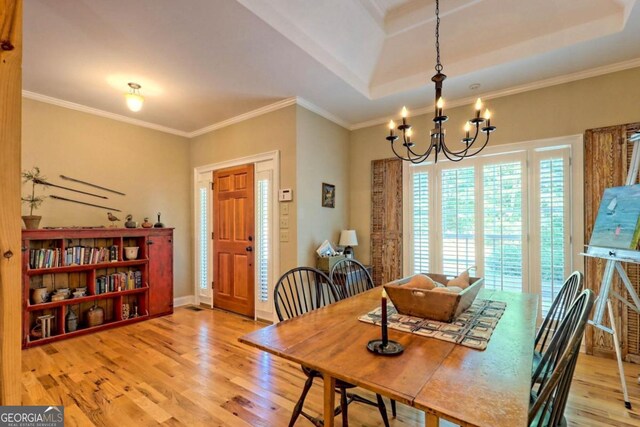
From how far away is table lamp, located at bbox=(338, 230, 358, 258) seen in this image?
4012mm

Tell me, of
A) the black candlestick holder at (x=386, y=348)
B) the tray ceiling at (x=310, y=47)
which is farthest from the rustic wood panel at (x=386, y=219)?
the black candlestick holder at (x=386, y=348)

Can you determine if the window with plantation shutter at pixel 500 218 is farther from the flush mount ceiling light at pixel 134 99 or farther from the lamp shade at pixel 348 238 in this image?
the flush mount ceiling light at pixel 134 99

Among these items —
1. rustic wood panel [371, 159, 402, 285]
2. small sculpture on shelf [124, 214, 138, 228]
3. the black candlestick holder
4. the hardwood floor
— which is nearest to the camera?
the black candlestick holder

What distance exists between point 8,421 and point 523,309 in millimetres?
2354

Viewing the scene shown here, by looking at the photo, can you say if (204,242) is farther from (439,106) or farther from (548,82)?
(548,82)

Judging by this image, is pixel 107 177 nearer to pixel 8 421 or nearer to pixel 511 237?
pixel 8 421

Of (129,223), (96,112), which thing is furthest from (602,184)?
(96,112)

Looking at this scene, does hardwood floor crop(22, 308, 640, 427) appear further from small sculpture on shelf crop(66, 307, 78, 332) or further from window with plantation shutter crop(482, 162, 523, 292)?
window with plantation shutter crop(482, 162, 523, 292)

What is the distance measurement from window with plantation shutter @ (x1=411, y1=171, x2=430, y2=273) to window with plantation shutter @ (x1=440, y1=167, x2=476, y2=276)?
0.63 ft

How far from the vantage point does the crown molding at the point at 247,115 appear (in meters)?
3.61

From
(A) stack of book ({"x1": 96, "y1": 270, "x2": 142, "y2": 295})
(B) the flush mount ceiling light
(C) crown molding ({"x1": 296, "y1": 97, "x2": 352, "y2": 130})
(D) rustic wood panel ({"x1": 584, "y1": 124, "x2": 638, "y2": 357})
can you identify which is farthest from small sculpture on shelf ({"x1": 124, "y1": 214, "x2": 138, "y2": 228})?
(D) rustic wood panel ({"x1": 584, "y1": 124, "x2": 638, "y2": 357})

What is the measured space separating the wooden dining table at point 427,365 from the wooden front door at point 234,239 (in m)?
2.57

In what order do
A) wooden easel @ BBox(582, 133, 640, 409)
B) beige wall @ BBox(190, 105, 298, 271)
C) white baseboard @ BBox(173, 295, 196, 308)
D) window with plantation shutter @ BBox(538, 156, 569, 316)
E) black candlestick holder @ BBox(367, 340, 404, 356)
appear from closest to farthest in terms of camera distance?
1. black candlestick holder @ BBox(367, 340, 404, 356)
2. wooden easel @ BBox(582, 133, 640, 409)
3. window with plantation shutter @ BBox(538, 156, 569, 316)
4. beige wall @ BBox(190, 105, 298, 271)
5. white baseboard @ BBox(173, 295, 196, 308)

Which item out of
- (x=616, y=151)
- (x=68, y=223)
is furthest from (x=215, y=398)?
(x=616, y=151)
